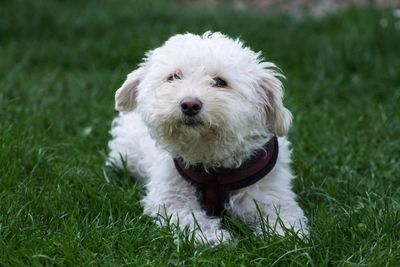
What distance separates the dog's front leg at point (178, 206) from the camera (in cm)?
373

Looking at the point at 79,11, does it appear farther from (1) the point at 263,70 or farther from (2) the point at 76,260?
(2) the point at 76,260

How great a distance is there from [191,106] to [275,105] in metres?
0.61

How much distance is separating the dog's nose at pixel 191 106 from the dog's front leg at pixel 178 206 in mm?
560

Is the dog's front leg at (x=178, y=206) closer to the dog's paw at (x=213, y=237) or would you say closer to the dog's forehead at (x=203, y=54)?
the dog's paw at (x=213, y=237)

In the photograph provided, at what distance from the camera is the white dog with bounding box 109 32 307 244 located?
3611 millimetres

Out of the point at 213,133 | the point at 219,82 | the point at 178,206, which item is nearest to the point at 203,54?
the point at 219,82

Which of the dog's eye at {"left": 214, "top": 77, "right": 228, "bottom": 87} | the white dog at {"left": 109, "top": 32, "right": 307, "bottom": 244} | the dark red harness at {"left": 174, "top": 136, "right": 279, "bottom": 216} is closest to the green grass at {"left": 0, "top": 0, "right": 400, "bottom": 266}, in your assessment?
the white dog at {"left": 109, "top": 32, "right": 307, "bottom": 244}

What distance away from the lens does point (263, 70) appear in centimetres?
396

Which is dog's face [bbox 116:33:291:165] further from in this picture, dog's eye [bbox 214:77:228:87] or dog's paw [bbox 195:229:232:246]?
dog's paw [bbox 195:229:232:246]

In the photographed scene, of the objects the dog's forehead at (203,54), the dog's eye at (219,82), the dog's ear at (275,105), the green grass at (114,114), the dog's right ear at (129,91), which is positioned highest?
the dog's forehead at (203,54)

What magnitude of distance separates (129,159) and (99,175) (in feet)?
1.21

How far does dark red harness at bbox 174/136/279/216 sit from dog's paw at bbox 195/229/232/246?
0.33 metres

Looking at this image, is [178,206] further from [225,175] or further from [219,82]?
[219,82]

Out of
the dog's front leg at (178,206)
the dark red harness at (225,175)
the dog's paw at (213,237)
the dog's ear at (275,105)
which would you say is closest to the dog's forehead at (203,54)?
the dog's ear at (275,105)
